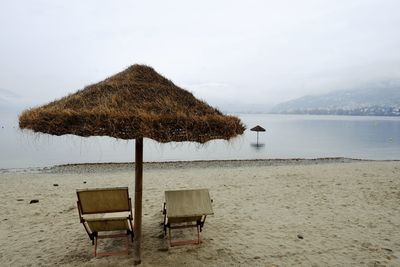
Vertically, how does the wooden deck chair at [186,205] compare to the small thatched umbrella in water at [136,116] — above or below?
below

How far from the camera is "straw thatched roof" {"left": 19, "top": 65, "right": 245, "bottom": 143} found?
3053 mm

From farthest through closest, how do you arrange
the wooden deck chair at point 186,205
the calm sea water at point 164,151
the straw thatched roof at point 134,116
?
the calm sea water at point 164,151 → the wooden deck chair at point 186,205 → the straw thatched roof at point 134,116

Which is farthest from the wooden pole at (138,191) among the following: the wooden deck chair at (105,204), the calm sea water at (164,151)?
the calm sea water at (164,151)

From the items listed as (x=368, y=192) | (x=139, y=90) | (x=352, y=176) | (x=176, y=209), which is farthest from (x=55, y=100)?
(x=352, y=176)

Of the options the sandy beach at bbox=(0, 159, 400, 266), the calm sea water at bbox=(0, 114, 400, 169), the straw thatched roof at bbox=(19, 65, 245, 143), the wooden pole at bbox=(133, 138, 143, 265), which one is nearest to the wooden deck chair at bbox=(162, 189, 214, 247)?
the wooden pole at bbox=(133, 138, 143, 265)

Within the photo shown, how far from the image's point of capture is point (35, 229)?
576cm

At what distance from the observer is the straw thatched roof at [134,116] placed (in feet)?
10.0

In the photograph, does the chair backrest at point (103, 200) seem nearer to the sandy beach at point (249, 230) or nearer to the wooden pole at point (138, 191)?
the wooden pole at point (138, 191)

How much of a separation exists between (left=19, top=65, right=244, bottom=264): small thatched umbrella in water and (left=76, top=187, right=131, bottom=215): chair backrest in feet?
1.07

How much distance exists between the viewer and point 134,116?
304cm

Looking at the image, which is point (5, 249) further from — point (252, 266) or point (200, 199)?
point (252, 266)

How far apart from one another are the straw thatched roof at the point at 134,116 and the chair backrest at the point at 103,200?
1.02 m

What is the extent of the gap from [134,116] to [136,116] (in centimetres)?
2

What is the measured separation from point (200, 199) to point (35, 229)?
3566mm
